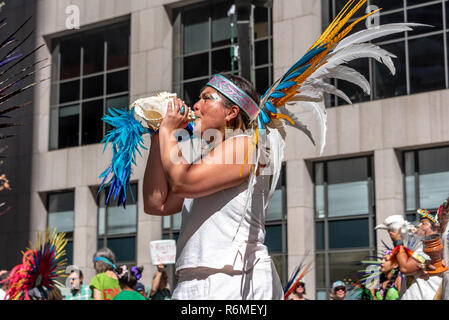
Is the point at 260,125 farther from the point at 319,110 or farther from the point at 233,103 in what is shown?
the point at 319,110

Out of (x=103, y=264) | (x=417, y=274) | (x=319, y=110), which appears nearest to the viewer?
(x=319, y=110)

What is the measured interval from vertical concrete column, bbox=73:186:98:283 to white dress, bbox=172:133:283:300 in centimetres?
2236

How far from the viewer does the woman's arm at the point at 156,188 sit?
3.53 metres

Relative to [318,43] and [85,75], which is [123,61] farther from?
[318,43]

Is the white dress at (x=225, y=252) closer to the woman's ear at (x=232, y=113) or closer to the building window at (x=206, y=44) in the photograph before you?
the woman's ear at (x=232, y=113)

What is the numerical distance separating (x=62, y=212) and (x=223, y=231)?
24.1 metres

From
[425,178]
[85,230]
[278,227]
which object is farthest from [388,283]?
[85,230]

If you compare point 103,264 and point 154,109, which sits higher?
point 154,109

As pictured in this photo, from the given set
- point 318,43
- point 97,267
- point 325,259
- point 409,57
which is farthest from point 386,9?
point 318,43

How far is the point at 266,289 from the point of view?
130 inches

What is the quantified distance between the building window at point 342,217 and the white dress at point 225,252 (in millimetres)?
17555

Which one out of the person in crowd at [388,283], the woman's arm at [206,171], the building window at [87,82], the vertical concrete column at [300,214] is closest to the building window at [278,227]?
the vertical concrete column at [300,214]

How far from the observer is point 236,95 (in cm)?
357
